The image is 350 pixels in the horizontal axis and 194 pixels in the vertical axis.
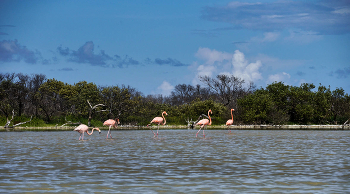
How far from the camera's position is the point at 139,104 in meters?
68.6

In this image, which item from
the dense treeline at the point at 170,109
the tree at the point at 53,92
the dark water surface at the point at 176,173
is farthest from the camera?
the tree at the point at 53,92

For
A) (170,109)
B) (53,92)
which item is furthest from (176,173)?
(53,92)

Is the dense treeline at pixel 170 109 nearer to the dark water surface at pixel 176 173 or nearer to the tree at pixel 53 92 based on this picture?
the tree at pixel 53 92

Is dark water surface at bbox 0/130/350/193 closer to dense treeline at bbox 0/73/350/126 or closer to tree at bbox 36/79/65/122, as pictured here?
dense treeline at bbox 0/73/350/126

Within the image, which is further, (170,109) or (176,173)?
(170,109)

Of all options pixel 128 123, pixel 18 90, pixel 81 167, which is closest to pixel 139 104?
pixel 128 123

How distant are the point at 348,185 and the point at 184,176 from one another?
14.4 ft

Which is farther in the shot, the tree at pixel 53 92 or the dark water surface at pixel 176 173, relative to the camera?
the tree at pixel 53 92

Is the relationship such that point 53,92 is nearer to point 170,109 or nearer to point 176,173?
point 170,109

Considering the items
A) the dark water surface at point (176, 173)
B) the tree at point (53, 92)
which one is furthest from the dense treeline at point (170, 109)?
the dark water surface at point (176, 173)

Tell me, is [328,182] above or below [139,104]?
below

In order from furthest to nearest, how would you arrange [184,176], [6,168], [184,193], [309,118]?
[309,118]
[6,168]
[184,176]
[184,193]

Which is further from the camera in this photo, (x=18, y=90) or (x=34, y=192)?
(x=18, y=90)

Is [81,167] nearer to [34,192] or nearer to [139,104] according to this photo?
[34,192]
